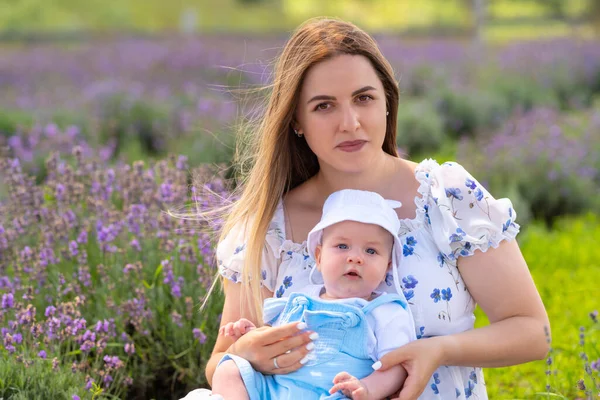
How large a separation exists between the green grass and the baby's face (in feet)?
2.71

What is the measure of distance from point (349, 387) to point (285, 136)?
828mm

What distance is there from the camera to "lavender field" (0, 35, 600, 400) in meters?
3.03

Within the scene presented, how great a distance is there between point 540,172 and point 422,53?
5856 mm

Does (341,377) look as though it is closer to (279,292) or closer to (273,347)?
(273,347)

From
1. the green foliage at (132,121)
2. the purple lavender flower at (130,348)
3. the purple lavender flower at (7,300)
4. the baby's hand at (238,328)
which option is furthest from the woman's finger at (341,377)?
the green foliage at (132,121)

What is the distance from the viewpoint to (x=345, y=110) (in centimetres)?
236

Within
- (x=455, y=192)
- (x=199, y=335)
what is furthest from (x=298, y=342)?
(x=199, y=335)

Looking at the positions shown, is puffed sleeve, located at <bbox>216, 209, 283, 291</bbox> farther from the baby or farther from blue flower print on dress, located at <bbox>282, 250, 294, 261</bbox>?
the baby

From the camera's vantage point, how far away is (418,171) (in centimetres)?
248

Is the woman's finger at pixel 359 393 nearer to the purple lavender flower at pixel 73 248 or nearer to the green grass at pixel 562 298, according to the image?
the green grass at pixel 562 298

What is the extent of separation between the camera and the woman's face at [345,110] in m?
2.36

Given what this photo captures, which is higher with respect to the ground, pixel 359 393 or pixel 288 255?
pixel 288 255

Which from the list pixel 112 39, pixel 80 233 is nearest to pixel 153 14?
pixel 112 39

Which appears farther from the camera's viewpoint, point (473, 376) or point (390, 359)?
point (473, 376)
